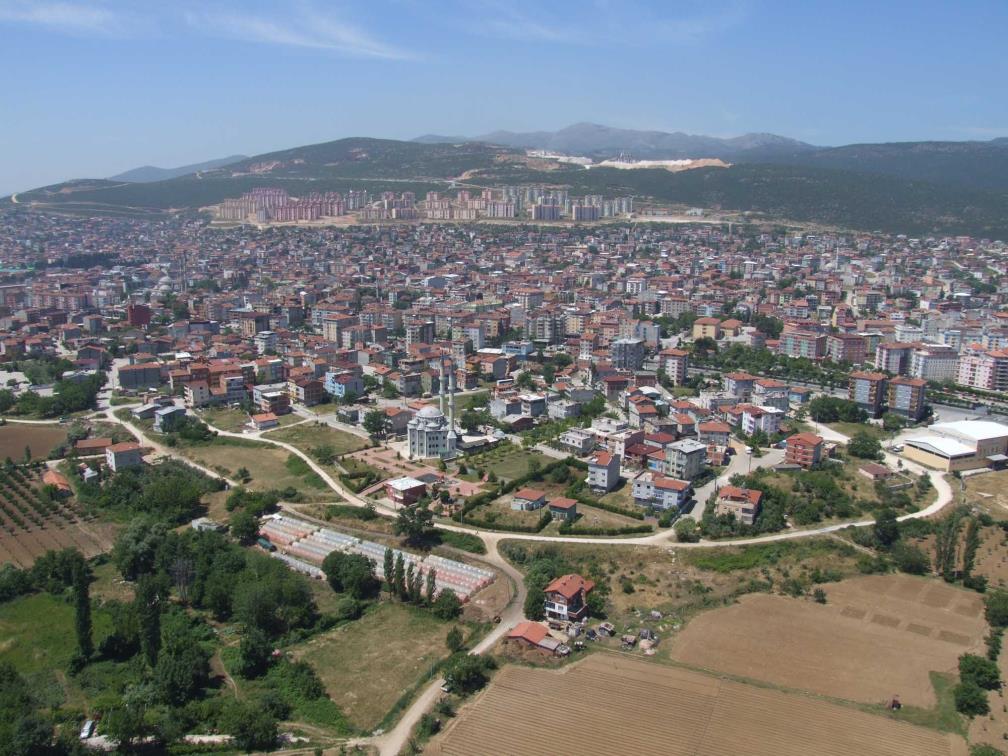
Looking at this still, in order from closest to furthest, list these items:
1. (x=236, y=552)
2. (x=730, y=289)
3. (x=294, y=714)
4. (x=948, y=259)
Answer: (x=294, y=714) → (x=236, y=552) → (x=730, y=289) → (x=948, y=259)

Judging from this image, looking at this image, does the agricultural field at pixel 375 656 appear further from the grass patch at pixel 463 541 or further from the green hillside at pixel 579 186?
the green hillside at pixel 579 186

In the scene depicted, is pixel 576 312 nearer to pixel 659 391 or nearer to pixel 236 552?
pixel 659 391

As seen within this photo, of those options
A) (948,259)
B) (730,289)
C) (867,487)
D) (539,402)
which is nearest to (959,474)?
(867,487)

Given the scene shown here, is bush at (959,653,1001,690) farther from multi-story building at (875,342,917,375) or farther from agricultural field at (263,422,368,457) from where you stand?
multi-story building at (875,342,917,375)

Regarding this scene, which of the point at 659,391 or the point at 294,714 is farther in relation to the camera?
the point at 659,391

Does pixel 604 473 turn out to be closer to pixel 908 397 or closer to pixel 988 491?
pixel 988 491

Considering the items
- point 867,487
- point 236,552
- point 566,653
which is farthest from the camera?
point 867,487

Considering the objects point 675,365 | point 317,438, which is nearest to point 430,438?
point 317,438
